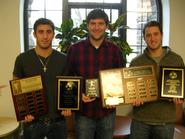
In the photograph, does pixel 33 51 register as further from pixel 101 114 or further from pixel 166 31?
pixel 166 31

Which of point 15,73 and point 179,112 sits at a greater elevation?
point 15,73

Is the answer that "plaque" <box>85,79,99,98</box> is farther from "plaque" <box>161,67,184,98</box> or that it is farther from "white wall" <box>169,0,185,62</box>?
"white wall" <box>169,0,185,62</box>

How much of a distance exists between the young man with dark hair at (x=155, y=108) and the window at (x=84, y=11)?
2.03 m

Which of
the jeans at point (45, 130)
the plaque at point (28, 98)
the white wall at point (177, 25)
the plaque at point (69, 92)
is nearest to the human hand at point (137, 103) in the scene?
the plaque at point (69, 92)

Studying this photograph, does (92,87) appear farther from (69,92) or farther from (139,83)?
(139,83)

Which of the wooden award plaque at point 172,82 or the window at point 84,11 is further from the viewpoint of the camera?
the window at point 84,11

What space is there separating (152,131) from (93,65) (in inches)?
27.7

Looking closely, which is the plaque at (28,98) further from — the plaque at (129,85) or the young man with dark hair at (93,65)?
the plaque at (129,85)

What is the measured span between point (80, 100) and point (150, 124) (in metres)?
0.58

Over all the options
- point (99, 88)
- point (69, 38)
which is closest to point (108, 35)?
point (69, 38)

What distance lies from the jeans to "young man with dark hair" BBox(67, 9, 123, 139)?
161 mm

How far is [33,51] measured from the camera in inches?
83.4

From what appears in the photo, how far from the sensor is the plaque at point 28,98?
205 centimetres

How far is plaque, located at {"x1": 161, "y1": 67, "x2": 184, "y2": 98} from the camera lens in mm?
2156
